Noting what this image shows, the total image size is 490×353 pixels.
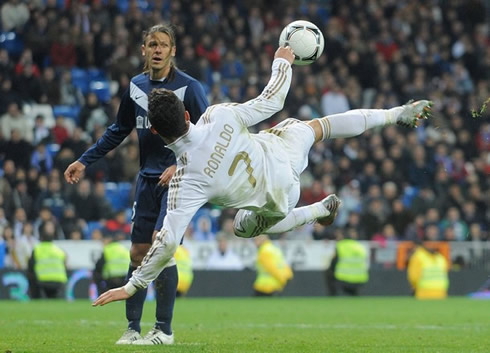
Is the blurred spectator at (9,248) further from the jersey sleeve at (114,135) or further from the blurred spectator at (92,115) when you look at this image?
the jersey sleeve at (114,135)

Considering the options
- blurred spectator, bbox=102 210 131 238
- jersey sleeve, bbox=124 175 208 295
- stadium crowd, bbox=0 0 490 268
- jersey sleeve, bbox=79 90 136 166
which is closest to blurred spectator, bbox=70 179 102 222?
stadium crowd, bbox=0 0 490 268

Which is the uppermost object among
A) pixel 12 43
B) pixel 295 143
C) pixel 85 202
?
pixel 12 43

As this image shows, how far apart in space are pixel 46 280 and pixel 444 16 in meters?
13.7

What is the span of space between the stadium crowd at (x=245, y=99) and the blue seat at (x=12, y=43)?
0.03 m

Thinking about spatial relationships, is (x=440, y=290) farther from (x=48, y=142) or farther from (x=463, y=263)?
(x=48, y=142)

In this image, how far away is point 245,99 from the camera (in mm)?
22016

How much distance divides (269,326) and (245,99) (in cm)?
1128

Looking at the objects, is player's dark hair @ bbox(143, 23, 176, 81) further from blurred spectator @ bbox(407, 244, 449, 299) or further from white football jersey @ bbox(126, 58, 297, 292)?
blurred spectator @ bbox(407, 244, 449, 299)

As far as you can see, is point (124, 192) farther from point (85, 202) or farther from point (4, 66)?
point (4, 66)

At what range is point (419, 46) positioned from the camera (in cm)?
2598

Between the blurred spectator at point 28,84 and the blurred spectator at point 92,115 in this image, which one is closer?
the blurred spectator at point 92,115

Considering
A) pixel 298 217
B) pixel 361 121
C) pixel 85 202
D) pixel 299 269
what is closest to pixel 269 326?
pixel 298 217

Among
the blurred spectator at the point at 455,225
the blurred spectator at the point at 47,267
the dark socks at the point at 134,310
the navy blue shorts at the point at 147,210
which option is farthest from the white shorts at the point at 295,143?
the blurred spectator at the point at 455,225

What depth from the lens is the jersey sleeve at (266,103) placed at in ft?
24.5
